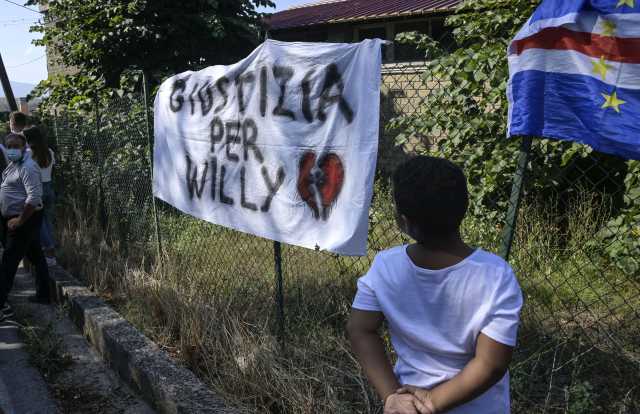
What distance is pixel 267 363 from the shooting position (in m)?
3.09

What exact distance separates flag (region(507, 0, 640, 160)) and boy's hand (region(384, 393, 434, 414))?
4.08 feet

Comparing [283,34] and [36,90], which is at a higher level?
[283,34]

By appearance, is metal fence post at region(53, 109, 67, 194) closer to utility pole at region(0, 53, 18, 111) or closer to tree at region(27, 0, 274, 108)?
tree at region(27, 0, 274, 108)

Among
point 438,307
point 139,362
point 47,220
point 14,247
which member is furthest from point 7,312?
point 438,307

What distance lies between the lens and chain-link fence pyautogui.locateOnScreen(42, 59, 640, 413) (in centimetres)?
296

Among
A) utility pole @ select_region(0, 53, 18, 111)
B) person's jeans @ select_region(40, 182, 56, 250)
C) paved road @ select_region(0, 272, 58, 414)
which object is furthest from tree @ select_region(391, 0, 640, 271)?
utility pole @ select_region(0, 53, 18, 111)

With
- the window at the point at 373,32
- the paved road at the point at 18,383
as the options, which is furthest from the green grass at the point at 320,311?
the window at the point at 373,32

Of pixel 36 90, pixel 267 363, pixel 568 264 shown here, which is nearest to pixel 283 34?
pixel 36 90

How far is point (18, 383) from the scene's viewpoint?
373 centimetres

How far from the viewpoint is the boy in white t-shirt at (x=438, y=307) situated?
1.45 meters

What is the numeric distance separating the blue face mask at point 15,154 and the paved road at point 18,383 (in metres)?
1.38

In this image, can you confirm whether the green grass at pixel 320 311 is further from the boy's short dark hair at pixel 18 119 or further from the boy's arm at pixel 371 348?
the boy's short dark hair at pixel 18 119

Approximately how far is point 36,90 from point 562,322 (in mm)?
10038

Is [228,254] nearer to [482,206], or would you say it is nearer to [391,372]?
[482,206]
